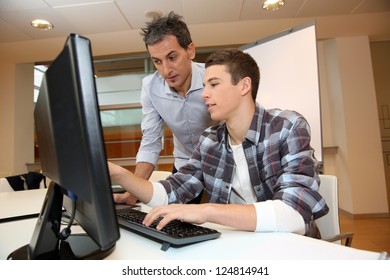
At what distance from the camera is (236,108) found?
0.85 m

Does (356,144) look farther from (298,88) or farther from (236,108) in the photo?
(236,108)

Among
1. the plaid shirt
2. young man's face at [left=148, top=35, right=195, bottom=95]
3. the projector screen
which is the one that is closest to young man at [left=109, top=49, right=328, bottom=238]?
the plaid shirt

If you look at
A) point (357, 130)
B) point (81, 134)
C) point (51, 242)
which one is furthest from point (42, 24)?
point (357, 130)

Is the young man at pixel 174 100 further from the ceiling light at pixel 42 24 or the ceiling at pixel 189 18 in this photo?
the ceiling light at pixel 42 24

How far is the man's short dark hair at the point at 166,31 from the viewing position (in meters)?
1.06

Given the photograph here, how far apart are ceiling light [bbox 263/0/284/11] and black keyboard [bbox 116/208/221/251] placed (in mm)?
2351

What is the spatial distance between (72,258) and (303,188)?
0.46 meters

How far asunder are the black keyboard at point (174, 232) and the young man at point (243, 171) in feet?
0.05

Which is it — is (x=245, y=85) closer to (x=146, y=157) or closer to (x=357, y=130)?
(x=146, y=157)

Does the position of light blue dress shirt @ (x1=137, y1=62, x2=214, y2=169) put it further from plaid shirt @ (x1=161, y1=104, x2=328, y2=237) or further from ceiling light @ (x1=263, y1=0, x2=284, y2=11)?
ceiling light @ (x1=263, y1=0, x2=284, y2=11)

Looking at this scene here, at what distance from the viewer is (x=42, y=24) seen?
7.94 feet

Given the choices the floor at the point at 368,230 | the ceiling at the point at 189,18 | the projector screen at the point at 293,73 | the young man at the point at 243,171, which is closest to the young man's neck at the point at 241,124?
the young man at the point at 243,171

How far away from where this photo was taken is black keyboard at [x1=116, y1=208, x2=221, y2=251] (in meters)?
0.43

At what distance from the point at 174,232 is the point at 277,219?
0.20 metres
